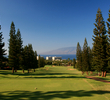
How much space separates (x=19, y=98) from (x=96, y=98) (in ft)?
14.2

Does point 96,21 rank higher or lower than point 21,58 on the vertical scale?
higher

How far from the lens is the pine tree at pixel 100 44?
19.1 m

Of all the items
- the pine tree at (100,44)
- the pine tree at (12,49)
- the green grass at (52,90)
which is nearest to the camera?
the green grass at (52,90)

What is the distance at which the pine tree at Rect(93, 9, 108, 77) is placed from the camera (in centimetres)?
1912

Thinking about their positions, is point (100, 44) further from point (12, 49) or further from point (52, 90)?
point (12, 49)

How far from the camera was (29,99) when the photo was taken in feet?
15.3

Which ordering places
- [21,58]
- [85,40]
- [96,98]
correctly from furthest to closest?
[85,40] < [21,58] < [96,98]

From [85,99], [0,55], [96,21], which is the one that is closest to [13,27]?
[0,55]

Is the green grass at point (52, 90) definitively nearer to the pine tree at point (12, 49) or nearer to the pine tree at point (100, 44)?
the pine tree at point (100, 44)

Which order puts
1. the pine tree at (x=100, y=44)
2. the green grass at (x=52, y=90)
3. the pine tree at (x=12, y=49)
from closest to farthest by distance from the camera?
1. the green grass at (x=52, y=90)
2. the pine tree at (x=100, y=44)
3. the pine tree at (x=12, y=49)

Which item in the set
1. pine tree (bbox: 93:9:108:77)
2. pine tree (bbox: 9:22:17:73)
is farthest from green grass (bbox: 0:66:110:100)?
pine tree (bbox: 9:22:17:73)

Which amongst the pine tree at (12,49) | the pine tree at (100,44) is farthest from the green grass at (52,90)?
the pine tree at (12,49)

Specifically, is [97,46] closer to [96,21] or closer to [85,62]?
[96,21]

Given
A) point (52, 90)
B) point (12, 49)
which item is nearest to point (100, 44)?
point (52, 90)
